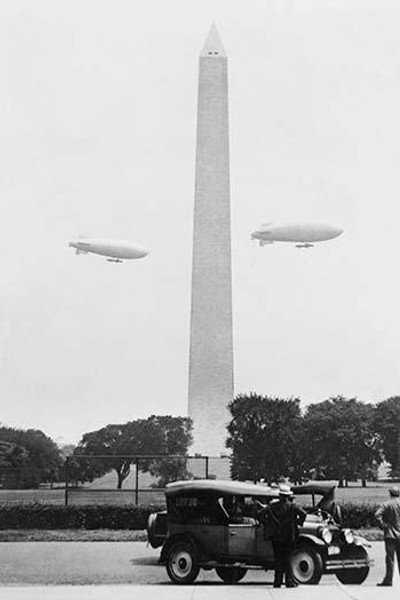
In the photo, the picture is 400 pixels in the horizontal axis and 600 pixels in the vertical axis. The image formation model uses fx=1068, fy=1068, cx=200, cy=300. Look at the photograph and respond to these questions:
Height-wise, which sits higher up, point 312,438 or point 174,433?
point 174,433

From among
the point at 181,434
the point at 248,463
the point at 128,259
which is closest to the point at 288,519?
the point at 248,463

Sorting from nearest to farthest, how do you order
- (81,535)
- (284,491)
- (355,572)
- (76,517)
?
(284,491)
(355,572)
(81,535)
(76,517)

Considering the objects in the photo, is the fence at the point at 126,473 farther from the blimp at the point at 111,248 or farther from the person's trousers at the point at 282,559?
the person's trousers at the point at 282,559

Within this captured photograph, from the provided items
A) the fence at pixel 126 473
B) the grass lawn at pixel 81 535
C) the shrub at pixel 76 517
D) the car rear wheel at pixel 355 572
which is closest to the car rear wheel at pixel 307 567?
the car rear wheel at pixel 355 572

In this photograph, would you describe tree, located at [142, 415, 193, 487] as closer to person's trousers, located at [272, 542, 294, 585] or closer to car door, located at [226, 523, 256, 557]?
car door, located at [226, 523, 256, 557]

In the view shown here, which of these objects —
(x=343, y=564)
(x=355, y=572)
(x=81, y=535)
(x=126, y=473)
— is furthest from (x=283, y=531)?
(x=126, y=473)

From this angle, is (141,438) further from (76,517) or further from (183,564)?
(183,564)
